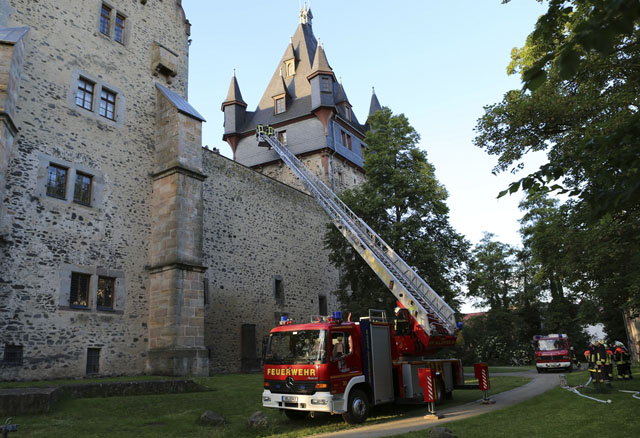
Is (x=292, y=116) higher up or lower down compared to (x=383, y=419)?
higher up

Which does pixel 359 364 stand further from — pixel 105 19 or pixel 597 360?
pixel 105 19

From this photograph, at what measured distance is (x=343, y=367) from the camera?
31.2ft

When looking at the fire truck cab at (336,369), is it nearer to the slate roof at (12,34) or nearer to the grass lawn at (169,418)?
the grass lawn at (169,418)

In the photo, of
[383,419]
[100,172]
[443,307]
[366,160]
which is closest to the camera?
[383,419]

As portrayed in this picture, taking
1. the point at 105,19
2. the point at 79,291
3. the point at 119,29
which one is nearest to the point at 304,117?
the point at 119,29

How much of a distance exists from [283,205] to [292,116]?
37.1 ft

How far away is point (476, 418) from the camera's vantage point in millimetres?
9391

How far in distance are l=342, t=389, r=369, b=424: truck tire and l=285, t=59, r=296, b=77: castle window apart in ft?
112

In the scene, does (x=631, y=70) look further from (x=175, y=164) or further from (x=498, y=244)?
(x=498, y=244)

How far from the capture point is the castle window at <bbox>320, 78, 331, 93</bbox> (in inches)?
1364

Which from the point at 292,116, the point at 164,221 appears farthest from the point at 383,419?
the point at 292,116

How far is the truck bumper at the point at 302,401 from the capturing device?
892 cm

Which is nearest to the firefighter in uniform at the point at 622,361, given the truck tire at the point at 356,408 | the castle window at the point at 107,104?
the truck tire at the point at 356,408

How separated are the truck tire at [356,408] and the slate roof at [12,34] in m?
13.2
